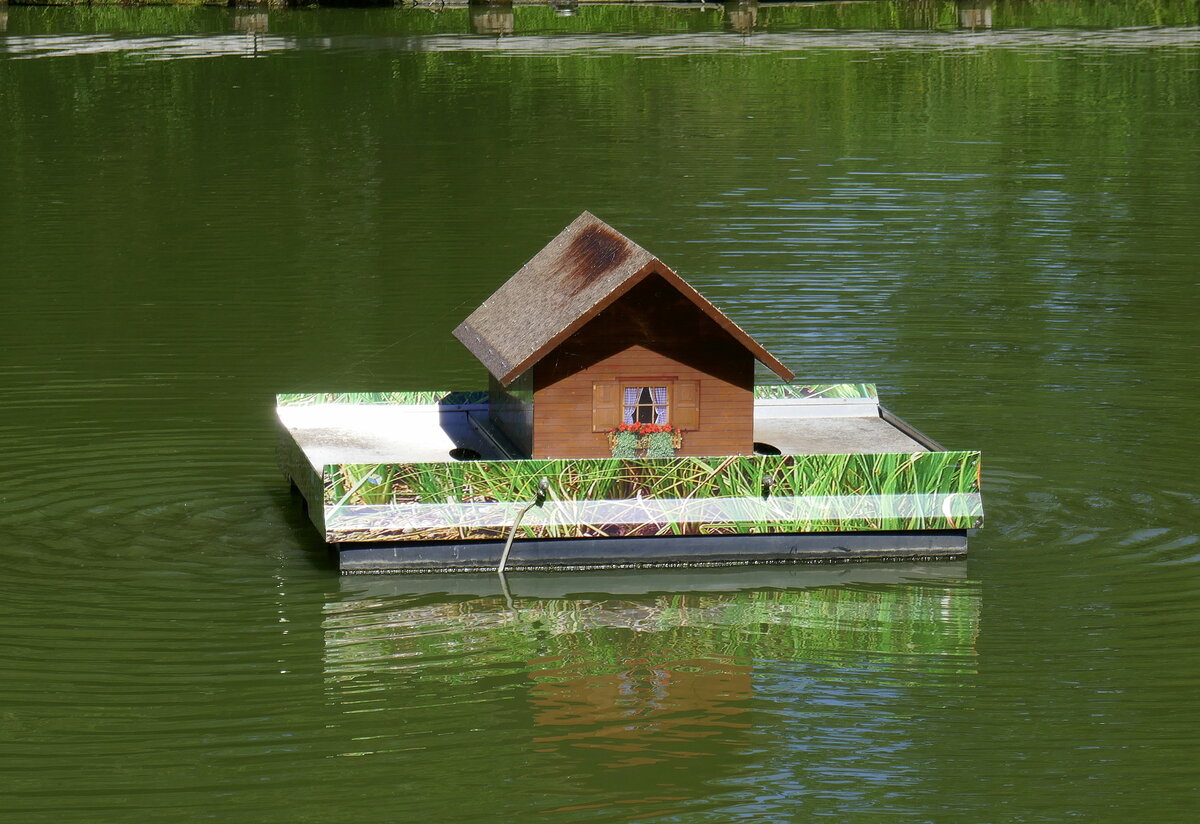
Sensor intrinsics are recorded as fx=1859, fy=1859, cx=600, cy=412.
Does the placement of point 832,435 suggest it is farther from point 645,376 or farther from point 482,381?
point 482,381

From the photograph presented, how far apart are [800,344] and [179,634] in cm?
1451

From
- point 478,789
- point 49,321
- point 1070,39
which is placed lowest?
point 478,789

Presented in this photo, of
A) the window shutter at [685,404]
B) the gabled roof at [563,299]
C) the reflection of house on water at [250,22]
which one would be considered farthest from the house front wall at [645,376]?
the reflection of house on water at [250,22]

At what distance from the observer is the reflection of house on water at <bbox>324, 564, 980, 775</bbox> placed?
17.4 meters

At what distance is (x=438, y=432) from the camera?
23.7 metres

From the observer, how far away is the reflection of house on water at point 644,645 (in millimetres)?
17391

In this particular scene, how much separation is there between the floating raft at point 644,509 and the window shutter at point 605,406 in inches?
32.1

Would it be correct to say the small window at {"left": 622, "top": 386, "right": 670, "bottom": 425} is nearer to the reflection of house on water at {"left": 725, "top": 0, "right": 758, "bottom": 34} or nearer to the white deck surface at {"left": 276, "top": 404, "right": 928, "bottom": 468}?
the white deck surface at {"left": 276, "top": 404, "right": 928, "bottom": 468}

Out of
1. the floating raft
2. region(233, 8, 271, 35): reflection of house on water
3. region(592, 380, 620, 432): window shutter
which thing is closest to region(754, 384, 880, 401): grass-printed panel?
the floating raft

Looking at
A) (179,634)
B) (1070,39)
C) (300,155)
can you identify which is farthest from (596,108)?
(179,634)

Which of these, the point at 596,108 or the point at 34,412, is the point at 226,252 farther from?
the point at 596,108

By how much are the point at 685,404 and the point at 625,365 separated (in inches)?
33.0

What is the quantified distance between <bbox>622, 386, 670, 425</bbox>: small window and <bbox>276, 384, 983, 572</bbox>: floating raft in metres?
0.83

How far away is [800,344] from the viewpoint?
30922 millimetres
